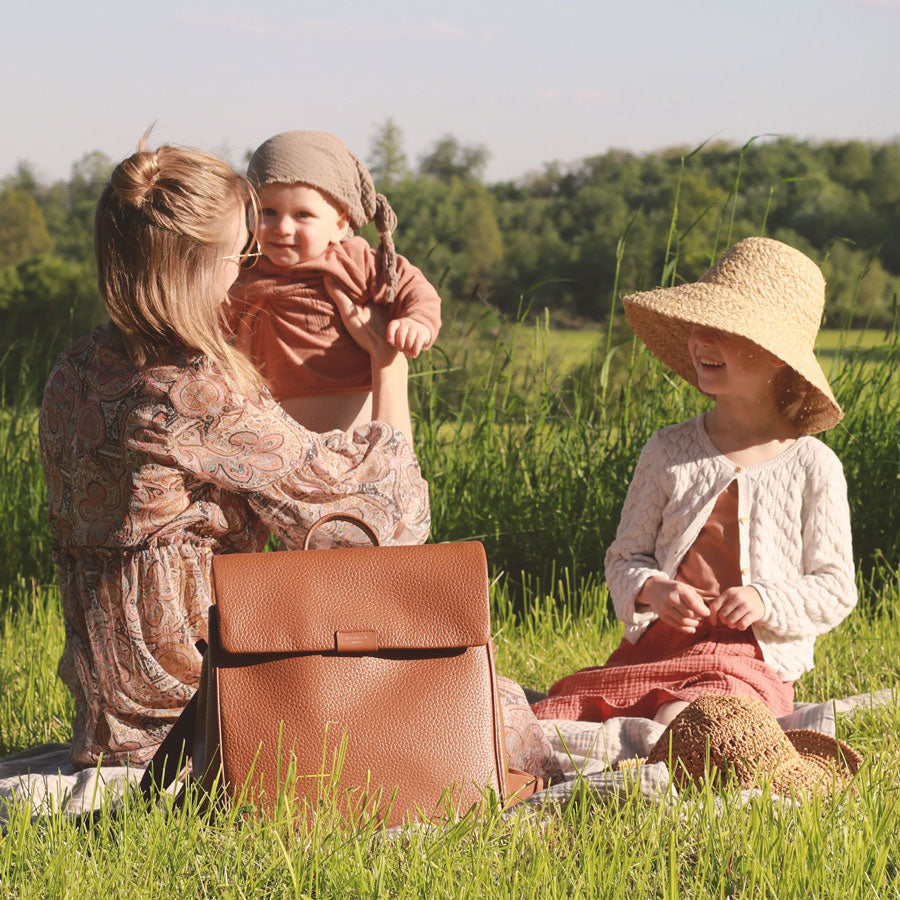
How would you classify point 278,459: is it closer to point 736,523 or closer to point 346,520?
point 346,520

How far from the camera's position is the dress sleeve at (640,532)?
10.7ft

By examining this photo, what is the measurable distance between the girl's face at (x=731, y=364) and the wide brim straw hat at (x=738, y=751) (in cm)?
99

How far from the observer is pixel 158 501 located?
2.62m

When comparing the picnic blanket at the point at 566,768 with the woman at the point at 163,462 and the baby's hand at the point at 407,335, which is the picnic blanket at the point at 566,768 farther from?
the baby's hand at the point at 407,335

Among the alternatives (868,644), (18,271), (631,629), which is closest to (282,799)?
(631,629)

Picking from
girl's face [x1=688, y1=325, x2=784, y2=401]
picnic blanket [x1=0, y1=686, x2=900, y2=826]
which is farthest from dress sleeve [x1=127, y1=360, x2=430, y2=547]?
girl's face [x1=688, y1=325, x2=784, y2=401]

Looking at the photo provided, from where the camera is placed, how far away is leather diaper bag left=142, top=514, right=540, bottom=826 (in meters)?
2.34

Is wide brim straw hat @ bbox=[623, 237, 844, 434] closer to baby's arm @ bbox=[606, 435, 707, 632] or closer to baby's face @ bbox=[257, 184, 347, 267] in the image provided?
baby's arm @ bbox=[606, 435, 707, 632]

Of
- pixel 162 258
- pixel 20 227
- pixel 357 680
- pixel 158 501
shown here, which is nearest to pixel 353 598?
pixel 357 680

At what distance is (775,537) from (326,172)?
1559 mm

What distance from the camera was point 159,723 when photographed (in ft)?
9.04

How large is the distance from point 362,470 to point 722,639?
115 cm

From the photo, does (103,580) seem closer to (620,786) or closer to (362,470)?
(362,470)

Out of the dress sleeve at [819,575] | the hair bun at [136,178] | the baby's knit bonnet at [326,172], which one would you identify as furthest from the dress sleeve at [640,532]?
the hair bun at [136,178]
